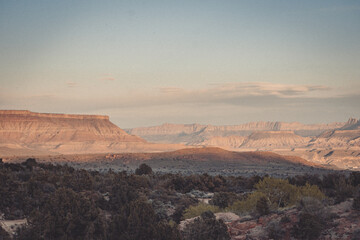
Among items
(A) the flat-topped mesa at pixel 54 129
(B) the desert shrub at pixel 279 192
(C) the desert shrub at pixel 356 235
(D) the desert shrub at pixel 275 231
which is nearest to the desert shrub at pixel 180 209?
(B) the desert shrub at pixel 279 192

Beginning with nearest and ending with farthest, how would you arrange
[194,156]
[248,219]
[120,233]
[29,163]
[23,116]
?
[120,233], [248,219], [29,163], [194,156], [23,116]

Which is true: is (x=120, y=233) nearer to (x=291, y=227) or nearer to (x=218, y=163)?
(x=291, y=227)

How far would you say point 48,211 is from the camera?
15734 mm

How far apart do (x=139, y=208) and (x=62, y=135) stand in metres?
160

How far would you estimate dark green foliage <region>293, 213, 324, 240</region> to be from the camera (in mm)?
14859

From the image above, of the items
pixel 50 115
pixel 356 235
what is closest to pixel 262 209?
pixel 356 235

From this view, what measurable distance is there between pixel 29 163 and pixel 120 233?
92.1 feet

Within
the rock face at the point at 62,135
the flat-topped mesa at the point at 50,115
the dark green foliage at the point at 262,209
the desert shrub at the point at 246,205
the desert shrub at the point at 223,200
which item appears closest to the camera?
the dark green foliage at the point at 262,209

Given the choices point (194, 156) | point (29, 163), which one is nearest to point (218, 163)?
point (194, 156)

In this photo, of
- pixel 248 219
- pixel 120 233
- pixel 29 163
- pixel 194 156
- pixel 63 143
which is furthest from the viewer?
pixel 63 143

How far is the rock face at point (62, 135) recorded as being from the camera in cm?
15825

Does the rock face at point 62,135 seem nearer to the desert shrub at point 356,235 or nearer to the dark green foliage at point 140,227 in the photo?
the dark green foliage at point 140,227

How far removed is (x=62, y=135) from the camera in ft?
558

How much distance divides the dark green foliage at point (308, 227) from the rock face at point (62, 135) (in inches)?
5454
